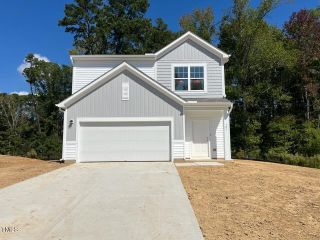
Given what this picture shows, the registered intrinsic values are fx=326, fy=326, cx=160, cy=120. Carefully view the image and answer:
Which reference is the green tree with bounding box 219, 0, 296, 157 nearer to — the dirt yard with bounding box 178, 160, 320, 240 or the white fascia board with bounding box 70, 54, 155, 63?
the white fascia board with bounding box 70, 54, 155, 63

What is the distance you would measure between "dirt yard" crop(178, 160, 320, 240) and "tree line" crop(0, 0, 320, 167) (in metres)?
12.3

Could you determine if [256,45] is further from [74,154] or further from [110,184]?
[110,184]

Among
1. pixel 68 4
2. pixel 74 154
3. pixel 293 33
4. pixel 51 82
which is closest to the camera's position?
pixel 74 154

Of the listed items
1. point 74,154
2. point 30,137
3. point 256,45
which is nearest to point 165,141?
point 74,154

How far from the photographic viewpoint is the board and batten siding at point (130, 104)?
16422mm

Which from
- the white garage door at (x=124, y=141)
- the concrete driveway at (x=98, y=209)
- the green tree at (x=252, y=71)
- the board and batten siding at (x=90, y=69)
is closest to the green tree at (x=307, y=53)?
the green tree at (x=252, y=71)

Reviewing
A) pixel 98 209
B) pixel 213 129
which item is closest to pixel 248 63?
pixel 213 129

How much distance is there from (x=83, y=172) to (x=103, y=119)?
428 cm

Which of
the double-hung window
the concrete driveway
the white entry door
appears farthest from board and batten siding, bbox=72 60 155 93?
the concrete driveway

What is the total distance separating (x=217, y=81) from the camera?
18.7 meters

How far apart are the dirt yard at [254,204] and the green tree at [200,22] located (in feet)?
76.8

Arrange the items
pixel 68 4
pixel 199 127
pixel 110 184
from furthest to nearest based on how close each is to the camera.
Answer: pixel 68 4, pixel 199 127, pixel 110 184

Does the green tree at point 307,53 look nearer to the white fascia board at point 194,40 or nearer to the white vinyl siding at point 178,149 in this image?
the white fascia board at point 194,40

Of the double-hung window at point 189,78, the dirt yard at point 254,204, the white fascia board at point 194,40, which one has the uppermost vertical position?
the white fascia board at point 194,40
